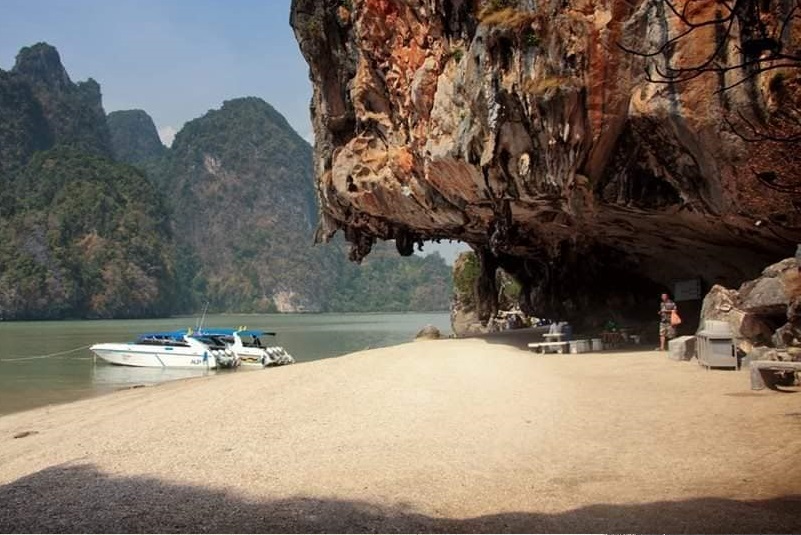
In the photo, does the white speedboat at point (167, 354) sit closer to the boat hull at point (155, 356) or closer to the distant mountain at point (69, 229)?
the boat hull at point (155, 356)

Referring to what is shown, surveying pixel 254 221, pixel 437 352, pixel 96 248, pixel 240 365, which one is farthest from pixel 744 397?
pixel 254 221

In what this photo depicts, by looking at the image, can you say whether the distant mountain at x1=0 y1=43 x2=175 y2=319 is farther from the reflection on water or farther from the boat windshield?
the reflection on water

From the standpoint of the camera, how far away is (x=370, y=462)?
238 inches

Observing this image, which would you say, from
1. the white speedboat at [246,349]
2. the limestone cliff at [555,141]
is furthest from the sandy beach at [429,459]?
the white speedboat at [246,349]

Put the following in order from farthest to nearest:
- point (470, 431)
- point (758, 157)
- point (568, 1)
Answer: point (568, 1), point (758, 157), point (470, 431)

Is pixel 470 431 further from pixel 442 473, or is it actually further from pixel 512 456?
pixel 442 473

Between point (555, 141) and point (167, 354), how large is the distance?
18.4 m

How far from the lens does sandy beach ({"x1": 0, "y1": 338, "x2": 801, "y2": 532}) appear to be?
4.45m

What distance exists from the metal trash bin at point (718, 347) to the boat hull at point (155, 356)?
60.6 feet

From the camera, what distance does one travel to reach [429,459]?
239 inches

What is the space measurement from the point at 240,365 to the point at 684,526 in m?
22.7

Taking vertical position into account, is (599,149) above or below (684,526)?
above

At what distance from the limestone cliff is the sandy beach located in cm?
291

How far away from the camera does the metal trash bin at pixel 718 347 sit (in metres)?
9.96
